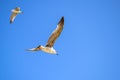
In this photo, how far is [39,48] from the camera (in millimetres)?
9219

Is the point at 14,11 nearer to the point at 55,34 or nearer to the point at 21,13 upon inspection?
the point at 21,13

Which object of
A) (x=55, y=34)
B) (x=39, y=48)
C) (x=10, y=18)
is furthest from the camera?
(x=10, y=18)

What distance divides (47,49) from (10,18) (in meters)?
11.7

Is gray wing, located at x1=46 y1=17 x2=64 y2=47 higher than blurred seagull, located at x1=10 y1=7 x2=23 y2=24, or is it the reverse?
blurred seagull, located at x1=10 y1=7 x2=23 y2=24

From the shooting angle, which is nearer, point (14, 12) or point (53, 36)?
point (53, 36)

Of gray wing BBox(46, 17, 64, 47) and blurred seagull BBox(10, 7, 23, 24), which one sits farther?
blurred seagull BBox(10, 7, 23, 24)

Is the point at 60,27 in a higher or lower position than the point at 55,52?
higher

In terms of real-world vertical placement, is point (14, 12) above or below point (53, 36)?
above

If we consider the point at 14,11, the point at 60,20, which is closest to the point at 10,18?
the point at 14,11

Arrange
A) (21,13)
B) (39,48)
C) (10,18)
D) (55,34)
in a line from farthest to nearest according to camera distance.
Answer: (10,18)
(21,13)
(55,34)
(39,48)

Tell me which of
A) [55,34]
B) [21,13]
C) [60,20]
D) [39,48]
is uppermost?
[21,13]

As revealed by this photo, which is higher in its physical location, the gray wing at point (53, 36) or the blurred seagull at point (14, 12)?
the blurred seagull at point (14, 12)

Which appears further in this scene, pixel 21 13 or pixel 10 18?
pixel 10 18

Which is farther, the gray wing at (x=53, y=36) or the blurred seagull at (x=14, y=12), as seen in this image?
the blurred seagull at (x=14, y=12)
